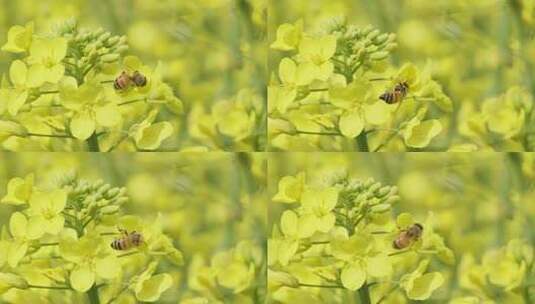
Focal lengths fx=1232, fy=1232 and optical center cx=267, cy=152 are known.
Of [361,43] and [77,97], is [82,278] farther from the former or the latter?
[361,43]

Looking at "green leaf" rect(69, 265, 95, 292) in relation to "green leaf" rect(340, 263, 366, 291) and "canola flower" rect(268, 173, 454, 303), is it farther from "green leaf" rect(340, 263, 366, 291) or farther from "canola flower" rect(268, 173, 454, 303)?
"green leaf" rect(340, 263, 366, 291)

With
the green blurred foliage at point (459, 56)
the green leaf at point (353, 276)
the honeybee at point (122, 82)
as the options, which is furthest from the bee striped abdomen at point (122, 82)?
the green leaf at point (353, 276)

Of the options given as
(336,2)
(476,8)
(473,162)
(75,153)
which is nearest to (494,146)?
(473,162)

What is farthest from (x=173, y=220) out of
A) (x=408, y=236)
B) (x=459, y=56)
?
(x=459, y=56)

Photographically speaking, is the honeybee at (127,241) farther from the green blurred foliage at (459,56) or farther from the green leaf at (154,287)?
the green blurred foliage at (459,56)

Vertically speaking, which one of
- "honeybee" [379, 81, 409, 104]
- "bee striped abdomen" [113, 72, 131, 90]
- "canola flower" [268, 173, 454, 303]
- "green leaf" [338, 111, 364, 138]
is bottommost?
"canola flower" [268, 173, 454, 303]

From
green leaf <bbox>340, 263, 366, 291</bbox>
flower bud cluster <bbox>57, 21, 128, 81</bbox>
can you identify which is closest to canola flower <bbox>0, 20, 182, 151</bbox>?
flower bud cluster <bbox>57, 21, 128, 81</bbox>
